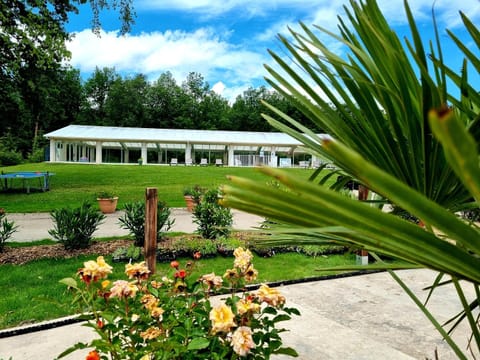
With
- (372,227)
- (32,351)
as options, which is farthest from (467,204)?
(32,351)

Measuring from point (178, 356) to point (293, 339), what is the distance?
1677 mm

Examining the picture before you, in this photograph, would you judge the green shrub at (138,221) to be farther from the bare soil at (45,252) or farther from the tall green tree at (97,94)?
the tall green tree at (97,94)

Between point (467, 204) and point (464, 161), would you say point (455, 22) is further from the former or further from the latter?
point (464, 161)

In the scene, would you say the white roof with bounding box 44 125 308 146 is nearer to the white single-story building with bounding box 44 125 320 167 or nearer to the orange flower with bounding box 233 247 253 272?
the white single-story building with bounding box 44 125 320 167

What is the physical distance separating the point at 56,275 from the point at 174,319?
3783 mm

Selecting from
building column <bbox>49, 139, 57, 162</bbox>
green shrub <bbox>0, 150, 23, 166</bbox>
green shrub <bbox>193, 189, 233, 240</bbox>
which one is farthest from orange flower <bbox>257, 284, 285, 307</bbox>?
green shrub <bbox>0, 150, 23, 166</bbox>

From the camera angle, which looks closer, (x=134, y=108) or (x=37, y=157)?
(x=37, y=157)

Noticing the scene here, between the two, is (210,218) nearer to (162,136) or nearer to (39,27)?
(39,27)

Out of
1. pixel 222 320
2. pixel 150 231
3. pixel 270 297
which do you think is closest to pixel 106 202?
pixel 150 231

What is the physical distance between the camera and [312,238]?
1.16 m

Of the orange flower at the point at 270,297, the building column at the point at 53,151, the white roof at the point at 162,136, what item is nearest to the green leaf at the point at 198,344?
the orange flower at the point at 270,297

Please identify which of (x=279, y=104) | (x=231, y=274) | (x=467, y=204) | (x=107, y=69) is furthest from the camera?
(x=107, y=69)

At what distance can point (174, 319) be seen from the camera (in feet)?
5.70

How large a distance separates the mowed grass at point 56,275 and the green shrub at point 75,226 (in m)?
0.50
